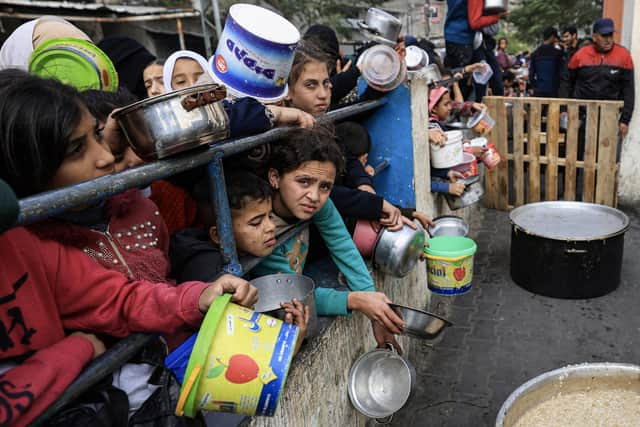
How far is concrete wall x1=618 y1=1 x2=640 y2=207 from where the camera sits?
5988 mm

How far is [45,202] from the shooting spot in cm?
107

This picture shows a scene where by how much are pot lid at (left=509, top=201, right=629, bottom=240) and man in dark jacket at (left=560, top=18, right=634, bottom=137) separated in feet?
7.04

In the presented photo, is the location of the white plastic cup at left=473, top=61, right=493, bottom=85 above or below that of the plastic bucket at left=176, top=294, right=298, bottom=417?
above

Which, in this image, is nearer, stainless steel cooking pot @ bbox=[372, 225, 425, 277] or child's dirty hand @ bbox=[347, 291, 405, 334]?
child's dirty hand @ bbox=[347, 291, 405, 334]

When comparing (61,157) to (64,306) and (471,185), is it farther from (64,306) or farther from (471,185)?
(471,185)

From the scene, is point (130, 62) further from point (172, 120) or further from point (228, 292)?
point (228, 292)

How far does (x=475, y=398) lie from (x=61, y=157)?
284 centimetres

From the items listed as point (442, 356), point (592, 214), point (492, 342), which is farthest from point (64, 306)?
point (592, 214)

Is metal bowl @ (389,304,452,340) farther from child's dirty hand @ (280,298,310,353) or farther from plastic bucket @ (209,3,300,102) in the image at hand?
plastic bucket @ (209,3,300,102)

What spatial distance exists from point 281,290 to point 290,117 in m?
0.71

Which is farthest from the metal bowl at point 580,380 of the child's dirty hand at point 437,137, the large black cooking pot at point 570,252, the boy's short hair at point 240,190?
the child's dirty hand at point 437,137

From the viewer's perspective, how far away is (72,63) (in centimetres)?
199

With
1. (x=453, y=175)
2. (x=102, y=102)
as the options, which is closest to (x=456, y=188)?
(x=453, y=175)

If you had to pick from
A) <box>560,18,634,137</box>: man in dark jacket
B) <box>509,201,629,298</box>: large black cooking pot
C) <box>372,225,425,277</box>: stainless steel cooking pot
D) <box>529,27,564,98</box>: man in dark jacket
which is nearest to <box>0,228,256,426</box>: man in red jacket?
<box>372,225,425,277</box>: stainless steel cooking pot
